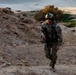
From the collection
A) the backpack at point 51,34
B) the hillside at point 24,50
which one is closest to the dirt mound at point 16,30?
the hillside at point 24,50

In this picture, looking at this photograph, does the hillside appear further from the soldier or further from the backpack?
the backpack

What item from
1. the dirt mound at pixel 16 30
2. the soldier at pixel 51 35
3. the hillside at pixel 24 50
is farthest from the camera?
the dirt mound at pixel 16 30

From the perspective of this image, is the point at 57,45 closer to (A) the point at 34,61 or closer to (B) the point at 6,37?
(A) the point at 34,61

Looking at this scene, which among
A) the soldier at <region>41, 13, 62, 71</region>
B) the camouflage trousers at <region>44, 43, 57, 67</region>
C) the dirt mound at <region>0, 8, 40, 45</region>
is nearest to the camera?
the soldier at <region>41, 13, 62, 71</region>

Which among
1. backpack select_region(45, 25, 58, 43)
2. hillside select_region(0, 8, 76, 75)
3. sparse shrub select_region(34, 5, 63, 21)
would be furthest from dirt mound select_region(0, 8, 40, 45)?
sparse shrub select_region(34, 5, 63, 21)

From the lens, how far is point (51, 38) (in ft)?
60.3

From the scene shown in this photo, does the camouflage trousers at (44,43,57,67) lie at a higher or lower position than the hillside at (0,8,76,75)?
higher

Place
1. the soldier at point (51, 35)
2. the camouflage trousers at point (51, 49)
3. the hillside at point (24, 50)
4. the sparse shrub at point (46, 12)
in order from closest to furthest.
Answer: the soldier at point (51, 35) < the camouflage trousers at point (51, 49) < the hillside at point (24, 50) < the sparse shrub at point (46, 12)

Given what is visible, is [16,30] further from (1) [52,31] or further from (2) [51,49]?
(1) [52,31]

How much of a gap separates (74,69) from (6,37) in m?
16.9

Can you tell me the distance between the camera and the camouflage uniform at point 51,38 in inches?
713

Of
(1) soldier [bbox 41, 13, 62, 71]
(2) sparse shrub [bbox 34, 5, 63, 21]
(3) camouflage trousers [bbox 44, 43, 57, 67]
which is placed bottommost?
(2) sparse shrub [bbox 34, 5, 63, 21]

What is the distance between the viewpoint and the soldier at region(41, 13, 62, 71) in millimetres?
18078

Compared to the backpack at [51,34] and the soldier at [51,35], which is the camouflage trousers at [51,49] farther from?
the backpack at [51,34]
